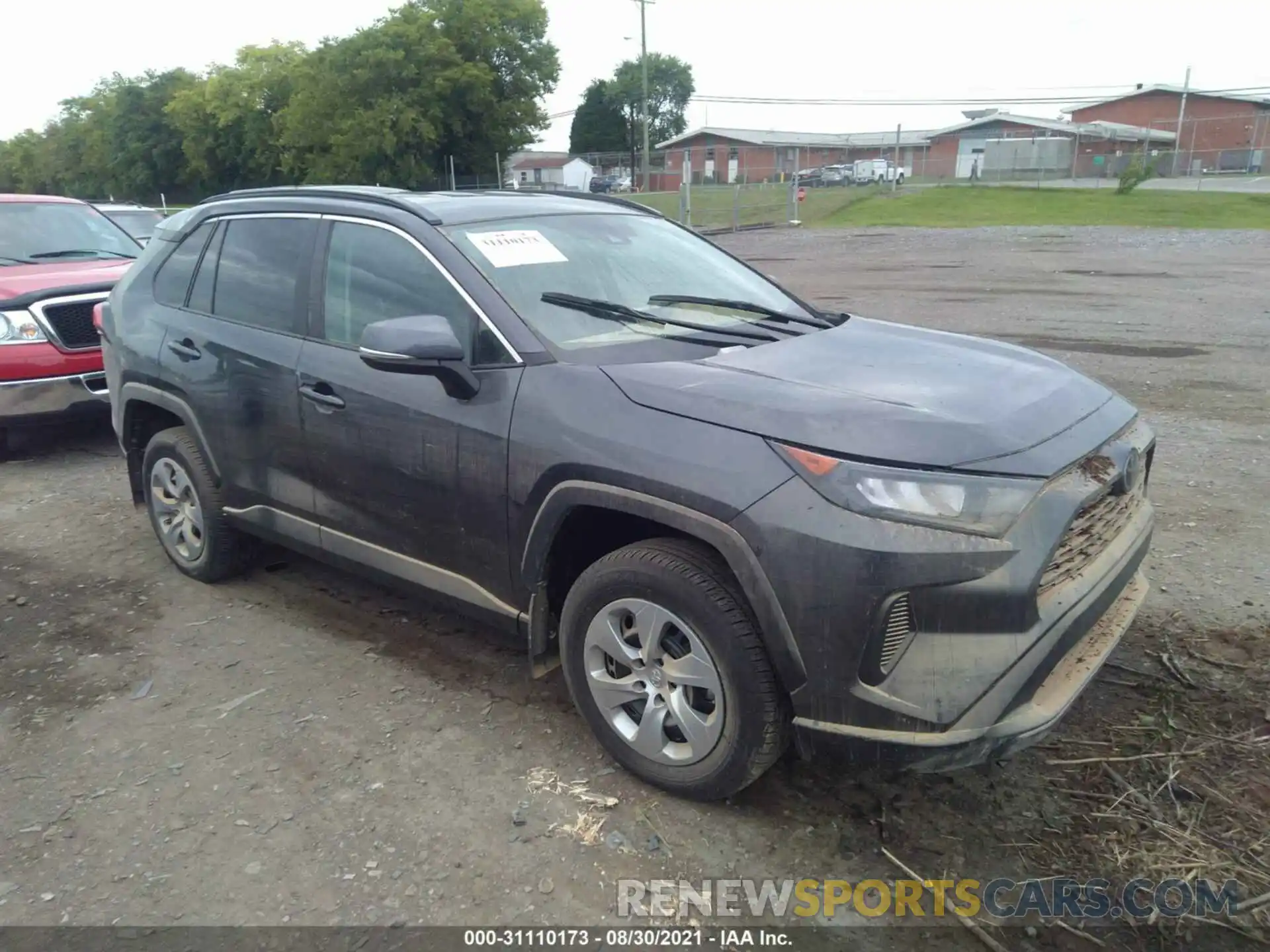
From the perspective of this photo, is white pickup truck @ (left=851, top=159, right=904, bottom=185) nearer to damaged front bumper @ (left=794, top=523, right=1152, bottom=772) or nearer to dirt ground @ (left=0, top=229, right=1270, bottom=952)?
dirt ground @ (left=0, top=229, right=1270, bottom=952)

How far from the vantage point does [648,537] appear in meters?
3.18

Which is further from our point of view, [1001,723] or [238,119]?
[238,119]

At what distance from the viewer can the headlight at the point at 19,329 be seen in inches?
269

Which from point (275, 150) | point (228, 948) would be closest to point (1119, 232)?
point (228, 948)

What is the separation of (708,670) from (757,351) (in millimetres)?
1136

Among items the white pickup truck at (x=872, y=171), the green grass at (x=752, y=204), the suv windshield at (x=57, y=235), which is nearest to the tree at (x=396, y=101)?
the green grass at (x=752, y=204)

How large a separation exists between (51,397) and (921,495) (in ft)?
21.3

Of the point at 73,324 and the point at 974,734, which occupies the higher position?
the point at 73,324

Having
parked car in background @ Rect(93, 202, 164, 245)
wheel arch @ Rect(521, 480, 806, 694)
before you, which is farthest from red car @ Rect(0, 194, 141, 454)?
parked car in background @ Rect(93, 202, 164, 245)

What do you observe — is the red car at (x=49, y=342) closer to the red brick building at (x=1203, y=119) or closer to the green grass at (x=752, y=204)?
the green grass at (x=752, y=204)

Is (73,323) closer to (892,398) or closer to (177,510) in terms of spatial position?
(177,510)

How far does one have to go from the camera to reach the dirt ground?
278 centimetres

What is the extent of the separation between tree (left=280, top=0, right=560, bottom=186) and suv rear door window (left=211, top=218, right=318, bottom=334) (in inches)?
1708

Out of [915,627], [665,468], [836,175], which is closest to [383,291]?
[665,468]
